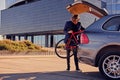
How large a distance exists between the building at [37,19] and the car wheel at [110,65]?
230ft

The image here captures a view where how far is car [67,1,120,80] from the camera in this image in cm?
798

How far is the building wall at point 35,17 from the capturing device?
89.6 metres

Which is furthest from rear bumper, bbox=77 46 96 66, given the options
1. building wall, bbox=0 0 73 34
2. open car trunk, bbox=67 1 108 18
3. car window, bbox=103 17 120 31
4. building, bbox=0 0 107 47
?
building wall, bbox=0 0 73 34

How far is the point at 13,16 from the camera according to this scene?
116000 millimetres

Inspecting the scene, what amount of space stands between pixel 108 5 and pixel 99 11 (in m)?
79.2

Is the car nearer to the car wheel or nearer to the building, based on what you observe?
the car wheel

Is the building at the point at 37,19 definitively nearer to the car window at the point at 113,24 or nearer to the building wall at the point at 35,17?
the building wall at the point at 35,17

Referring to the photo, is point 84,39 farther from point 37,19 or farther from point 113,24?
point 37,19

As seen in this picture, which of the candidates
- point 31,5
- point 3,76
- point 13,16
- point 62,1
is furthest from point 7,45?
point 13,16

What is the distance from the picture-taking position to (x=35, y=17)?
101m

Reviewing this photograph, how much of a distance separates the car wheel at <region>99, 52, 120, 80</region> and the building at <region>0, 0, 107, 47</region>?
70.2m

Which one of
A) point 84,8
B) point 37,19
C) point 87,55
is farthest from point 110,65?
point 37,19

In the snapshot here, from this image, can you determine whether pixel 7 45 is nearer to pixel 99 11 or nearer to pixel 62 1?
pixel 99 11

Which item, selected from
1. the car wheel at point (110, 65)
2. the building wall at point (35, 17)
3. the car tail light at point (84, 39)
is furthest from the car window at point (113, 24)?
the building wall at point (35, 17)
